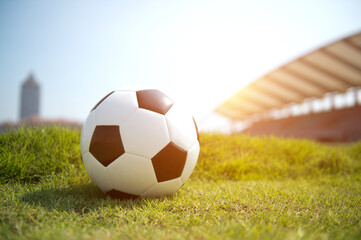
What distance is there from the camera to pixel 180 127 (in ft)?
7.89

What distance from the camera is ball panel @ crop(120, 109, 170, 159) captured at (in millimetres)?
2219

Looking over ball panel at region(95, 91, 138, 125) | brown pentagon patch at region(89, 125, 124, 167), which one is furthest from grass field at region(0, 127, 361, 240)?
ball panel at region(95, 91, 138, 125)

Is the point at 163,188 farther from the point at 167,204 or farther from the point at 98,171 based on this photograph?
the point at 98,171

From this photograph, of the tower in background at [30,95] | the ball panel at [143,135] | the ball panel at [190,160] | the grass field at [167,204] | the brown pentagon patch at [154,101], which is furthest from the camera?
the tower in background at [30,95]

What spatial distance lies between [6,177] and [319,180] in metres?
4.78

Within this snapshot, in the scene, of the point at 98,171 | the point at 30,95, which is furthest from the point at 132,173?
the point at 30,95

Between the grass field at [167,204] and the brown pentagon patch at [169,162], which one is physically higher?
the brown pentagon patch at [169,162]

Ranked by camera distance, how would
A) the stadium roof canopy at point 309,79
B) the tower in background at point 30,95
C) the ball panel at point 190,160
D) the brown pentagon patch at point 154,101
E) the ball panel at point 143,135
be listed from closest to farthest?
the ball panel at point 143,135
the brown pentagon patch at point 154,101
the ball panel at point 190,160
the stadium roof canopy at point 309,79
the tower in background at point 30,95

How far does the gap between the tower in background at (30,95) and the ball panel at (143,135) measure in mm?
120855

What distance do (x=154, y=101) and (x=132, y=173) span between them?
0.71m

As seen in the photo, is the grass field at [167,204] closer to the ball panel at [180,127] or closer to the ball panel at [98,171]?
the ball panel at [98,171]

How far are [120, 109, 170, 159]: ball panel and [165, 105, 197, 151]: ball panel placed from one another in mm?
97

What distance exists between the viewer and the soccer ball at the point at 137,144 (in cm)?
223

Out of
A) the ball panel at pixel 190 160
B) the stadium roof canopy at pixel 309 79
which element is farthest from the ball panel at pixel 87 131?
the stadium roof canopy at pixel 309 79
